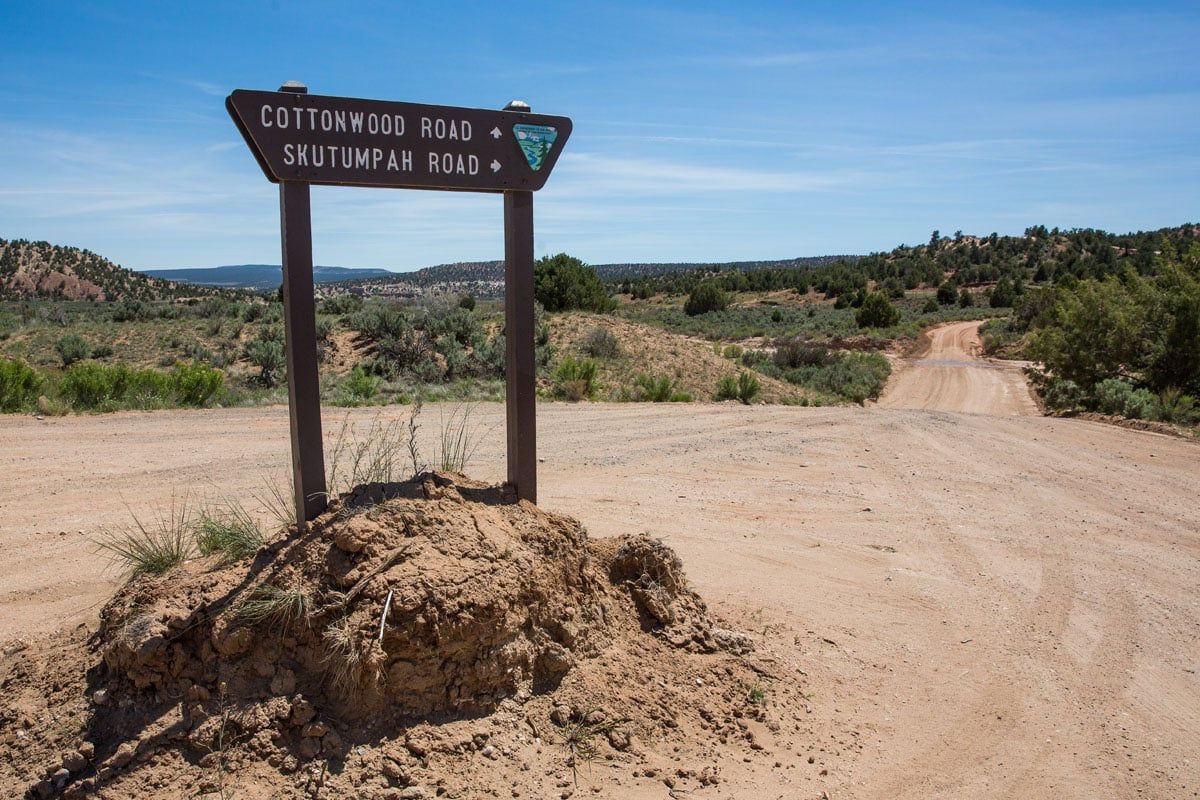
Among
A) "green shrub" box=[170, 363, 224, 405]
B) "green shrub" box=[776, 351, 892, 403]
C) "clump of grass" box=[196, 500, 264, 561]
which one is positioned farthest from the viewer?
"green shrub" box=[776, 351, 892, 403]

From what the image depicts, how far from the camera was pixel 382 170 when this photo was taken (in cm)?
443

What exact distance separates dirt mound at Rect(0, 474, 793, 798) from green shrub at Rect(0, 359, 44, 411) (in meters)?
10.4

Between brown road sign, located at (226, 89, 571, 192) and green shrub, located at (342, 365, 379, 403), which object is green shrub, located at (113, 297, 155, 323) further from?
brown road sign, located at (226, 89, 571, 192)

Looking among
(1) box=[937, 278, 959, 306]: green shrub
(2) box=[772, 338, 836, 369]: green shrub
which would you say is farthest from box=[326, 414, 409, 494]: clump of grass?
(1) box=[937, 278, 959, 306]: green shrub

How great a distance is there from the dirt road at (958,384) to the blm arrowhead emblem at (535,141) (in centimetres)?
1863

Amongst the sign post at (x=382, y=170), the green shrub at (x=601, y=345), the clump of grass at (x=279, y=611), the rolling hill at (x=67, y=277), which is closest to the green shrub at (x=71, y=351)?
the green shrub at (x=601, y=345)

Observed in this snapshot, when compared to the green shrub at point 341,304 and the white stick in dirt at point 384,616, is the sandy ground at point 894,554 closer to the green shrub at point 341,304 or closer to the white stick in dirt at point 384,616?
the white stick in dirt at point 384,616

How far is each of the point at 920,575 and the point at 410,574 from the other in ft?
14.0

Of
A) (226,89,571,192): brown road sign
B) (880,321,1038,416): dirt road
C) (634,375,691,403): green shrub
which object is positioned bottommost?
(880,321,1038,416): dirt road

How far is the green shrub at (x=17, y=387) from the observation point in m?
12.6

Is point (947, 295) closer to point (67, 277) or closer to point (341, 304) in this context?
point (341, 304)

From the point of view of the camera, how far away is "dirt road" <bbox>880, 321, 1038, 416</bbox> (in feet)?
86.1

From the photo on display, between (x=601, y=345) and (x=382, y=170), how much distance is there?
19.4 meters

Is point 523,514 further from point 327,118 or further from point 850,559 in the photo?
point 850,559
